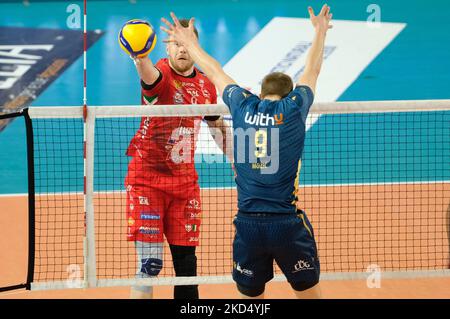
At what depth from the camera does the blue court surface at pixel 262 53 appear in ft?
48.0

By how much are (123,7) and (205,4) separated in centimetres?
229

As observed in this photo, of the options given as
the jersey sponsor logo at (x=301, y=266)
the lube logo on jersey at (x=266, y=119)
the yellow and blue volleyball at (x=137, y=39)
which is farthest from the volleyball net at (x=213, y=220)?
the jersey sponsor logo at (x=301, y=266)

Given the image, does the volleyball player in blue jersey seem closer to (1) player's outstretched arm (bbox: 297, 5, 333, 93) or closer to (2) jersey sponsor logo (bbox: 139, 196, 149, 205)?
(1) player's outstretched arm (bbox: 297, 5, 333, 93)

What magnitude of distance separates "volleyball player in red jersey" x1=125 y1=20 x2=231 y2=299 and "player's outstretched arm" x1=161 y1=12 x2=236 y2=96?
83 cm

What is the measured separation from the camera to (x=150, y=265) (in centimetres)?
827

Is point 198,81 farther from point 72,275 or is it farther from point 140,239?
point 72,275

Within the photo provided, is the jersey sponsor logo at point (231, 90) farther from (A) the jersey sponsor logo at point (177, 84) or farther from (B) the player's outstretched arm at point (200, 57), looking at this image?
(A) the jersey sponsor logo at point (177, 84)

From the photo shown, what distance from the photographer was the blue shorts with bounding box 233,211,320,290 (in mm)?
6754

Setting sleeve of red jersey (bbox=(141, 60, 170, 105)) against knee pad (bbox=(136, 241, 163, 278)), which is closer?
sleeve of red jersey (bbox=(141, 60, 170, 105))

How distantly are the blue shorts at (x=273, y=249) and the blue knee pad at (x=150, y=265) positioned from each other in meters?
1.46

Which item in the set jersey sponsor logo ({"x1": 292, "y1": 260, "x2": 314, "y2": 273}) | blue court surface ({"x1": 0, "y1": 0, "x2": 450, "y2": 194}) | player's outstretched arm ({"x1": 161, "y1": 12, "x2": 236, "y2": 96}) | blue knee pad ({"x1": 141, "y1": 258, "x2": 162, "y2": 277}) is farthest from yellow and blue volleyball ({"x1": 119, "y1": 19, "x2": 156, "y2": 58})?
blue court surface ({"x1": 0, "y1": 0, "x2": 450, "y2": 194})

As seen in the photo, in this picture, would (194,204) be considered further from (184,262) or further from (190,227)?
(184,262)
